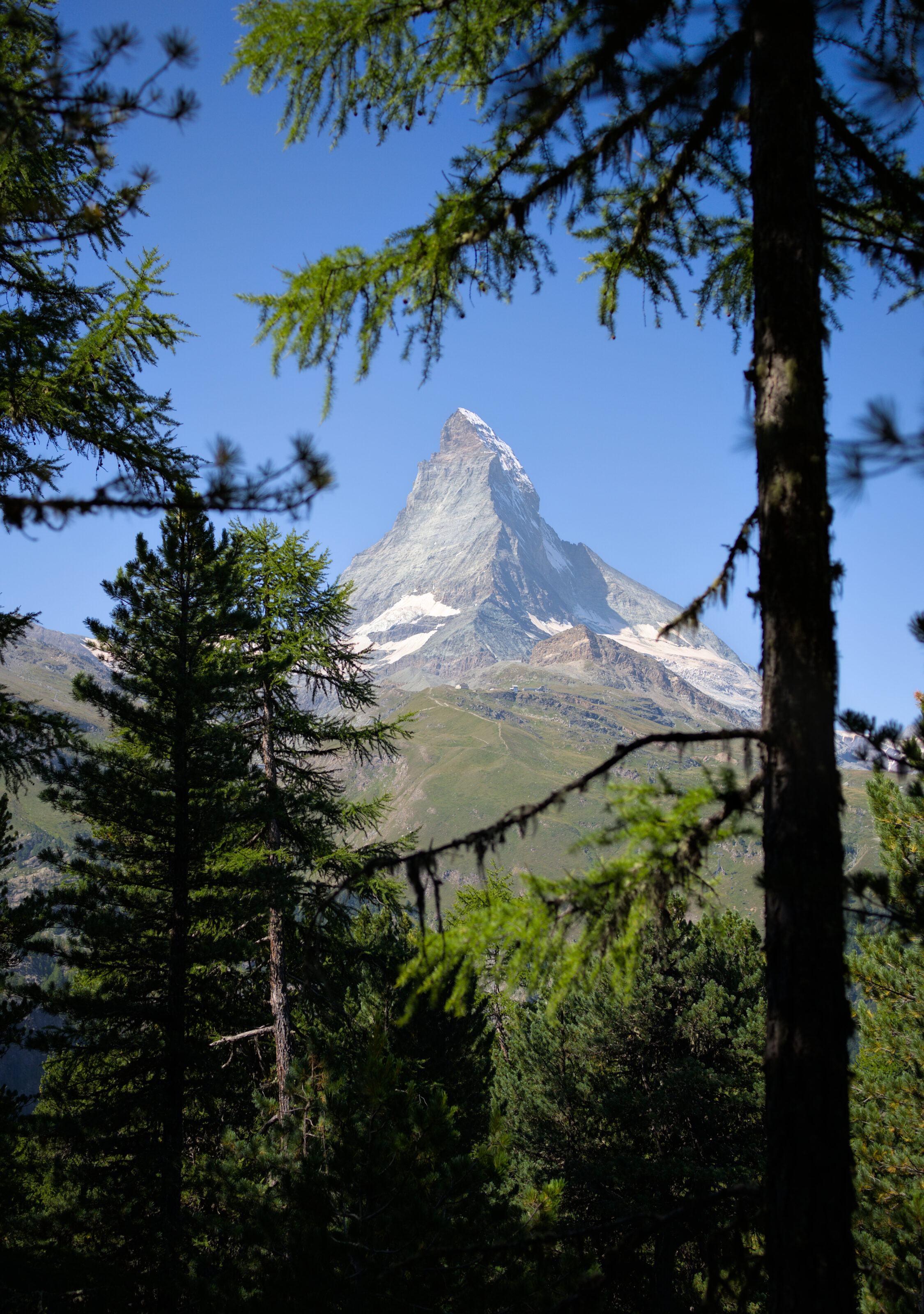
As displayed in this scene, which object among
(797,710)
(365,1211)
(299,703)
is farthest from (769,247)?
(299,703)

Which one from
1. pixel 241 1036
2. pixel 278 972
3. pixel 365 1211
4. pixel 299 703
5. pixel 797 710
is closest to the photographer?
pixel 797 710

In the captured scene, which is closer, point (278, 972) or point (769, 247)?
point (769, 247)

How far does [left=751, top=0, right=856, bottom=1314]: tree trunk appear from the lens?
2.52 metres

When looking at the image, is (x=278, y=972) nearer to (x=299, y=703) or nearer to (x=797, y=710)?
(x=299, y=703)

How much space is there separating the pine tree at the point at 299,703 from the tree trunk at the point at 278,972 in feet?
0.10

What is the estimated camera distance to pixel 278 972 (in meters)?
10.9

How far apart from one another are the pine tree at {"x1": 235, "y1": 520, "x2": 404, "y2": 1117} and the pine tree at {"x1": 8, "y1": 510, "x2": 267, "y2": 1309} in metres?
0.45

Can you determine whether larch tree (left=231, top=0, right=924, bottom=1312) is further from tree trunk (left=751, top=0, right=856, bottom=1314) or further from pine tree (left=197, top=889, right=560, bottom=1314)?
pine tree (left=197, top=889, right=560, bottom=1314)

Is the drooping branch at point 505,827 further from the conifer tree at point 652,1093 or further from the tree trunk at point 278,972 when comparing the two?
the conifer tree at point 652,1093

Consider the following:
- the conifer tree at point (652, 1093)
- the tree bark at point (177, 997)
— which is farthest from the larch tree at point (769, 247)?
the conifer tree at point (652, 1093)

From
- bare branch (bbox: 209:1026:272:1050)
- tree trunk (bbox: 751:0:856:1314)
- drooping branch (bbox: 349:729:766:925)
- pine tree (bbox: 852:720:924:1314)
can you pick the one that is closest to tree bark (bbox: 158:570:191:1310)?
bare branch (bbox: 209:1026:272:1050)

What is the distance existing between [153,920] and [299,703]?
4.13 metres

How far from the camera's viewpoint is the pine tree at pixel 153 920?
9.89 m

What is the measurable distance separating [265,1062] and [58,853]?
20.7 feet
